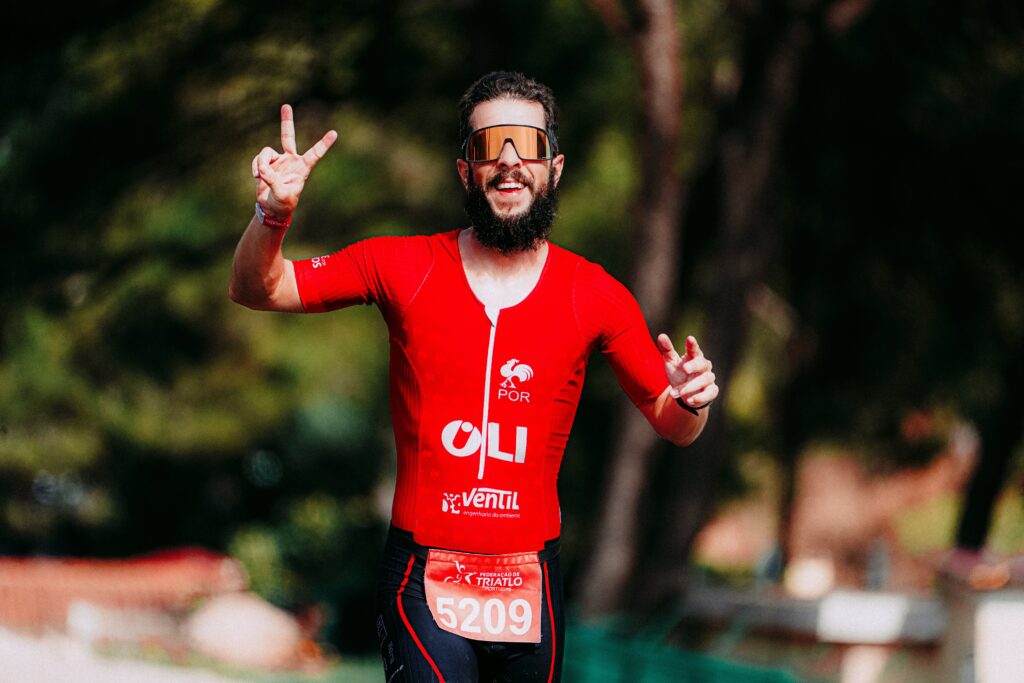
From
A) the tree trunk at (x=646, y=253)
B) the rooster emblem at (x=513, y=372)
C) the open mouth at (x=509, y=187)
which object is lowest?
the rooster emblem at (x=513, y=372)

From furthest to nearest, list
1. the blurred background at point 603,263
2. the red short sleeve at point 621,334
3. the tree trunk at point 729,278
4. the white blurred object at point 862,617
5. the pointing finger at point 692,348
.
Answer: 1. the tree trunk at point 729,278
2. the blurred background at point 603,263
3. the white blurred object at point 862,617
4. the red short sleeve at point 621,334
5. the pointing finger at point 692,348

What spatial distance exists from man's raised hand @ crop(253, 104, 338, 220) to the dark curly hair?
1.19 ft

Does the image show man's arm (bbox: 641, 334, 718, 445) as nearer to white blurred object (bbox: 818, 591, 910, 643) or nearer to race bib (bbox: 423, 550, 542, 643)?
race bib (bbox: 423, 550, 542, 643)

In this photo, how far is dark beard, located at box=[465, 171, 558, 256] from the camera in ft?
10.4

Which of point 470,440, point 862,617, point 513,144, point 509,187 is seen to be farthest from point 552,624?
point 862,617

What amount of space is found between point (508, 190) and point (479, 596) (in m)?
0.96

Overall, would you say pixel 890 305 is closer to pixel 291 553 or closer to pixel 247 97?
pixel 247 97

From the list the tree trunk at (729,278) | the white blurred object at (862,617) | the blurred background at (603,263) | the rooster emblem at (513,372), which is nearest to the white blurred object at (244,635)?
the blurred background at (603,263)

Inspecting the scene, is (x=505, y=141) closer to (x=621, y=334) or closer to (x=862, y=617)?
(x=621, y=334)

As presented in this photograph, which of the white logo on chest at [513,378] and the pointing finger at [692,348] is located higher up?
the pointing finger at [692,348]

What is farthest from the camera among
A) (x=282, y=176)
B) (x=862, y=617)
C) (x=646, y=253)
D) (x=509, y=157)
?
(x=646, y=253)

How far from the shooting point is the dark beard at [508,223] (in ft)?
10.4

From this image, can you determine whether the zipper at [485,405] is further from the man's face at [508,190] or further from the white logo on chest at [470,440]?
the man's face at [508,190]

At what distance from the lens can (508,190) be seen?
3.19 meters
